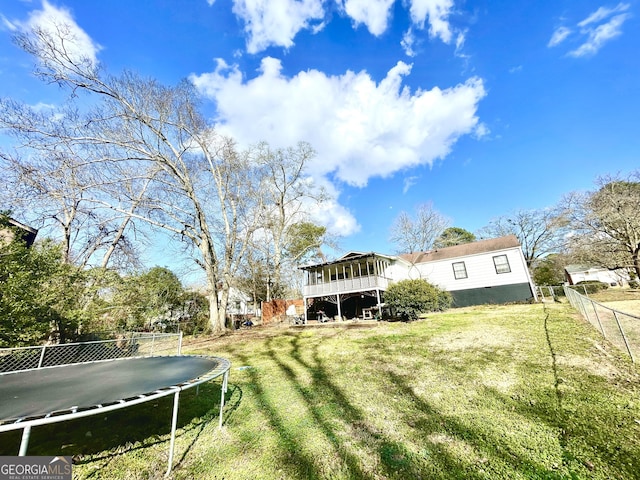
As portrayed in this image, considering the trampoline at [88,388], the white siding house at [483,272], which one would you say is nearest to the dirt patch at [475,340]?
the trampoline at [88,388]

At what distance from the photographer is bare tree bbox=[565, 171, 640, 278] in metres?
15.7

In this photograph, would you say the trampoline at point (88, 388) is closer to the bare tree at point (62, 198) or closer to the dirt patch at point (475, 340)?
the dirt patch at point (475, 340)

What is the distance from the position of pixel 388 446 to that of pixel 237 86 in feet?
53.4

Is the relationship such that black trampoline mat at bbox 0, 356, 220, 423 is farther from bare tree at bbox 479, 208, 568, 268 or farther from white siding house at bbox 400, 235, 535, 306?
bare tree at bbox 479, 208, 568, 268

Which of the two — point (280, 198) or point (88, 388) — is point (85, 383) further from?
point (280, 198)

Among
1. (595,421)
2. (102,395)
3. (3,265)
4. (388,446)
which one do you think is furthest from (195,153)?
(595,421)

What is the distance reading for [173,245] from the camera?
592 inches

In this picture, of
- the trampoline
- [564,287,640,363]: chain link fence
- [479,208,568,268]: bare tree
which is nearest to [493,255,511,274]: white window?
[479,208,568,268]: bare tree

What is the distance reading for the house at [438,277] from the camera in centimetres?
1680

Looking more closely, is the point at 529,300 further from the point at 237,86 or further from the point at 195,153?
the point at 195,153

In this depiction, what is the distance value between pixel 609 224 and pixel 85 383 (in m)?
25.7

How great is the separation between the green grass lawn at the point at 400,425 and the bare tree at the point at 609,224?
53.6 ft

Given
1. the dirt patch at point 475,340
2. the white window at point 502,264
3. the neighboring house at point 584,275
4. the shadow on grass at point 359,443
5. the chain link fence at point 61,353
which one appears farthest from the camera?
the neighboring house at point 584,275

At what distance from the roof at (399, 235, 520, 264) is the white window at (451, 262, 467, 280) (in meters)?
0.69
